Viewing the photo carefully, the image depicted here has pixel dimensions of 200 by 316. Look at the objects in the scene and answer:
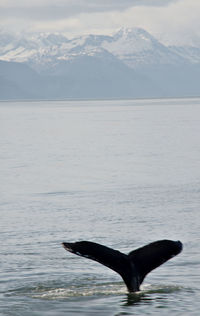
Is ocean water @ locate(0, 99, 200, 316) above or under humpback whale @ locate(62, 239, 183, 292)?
under

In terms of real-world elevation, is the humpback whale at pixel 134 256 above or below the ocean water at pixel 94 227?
above

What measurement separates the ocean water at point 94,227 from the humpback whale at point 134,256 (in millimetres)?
848

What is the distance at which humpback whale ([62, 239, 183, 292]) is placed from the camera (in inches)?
300

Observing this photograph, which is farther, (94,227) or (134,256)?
(94,227)

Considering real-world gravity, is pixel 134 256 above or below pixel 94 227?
above

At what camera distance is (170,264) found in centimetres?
1112

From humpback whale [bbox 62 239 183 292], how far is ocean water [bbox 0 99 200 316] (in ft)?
2.78

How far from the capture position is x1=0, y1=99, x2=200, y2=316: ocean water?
9031 millimetres

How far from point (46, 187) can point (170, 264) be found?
10.8m

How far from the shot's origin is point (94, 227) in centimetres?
1446

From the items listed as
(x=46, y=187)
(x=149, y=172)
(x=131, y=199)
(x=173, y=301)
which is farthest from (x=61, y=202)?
(x=173, y=301)

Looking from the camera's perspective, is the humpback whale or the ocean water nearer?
the humpback whale

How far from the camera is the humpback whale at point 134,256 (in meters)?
7.62

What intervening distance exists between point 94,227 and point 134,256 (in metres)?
6.49
